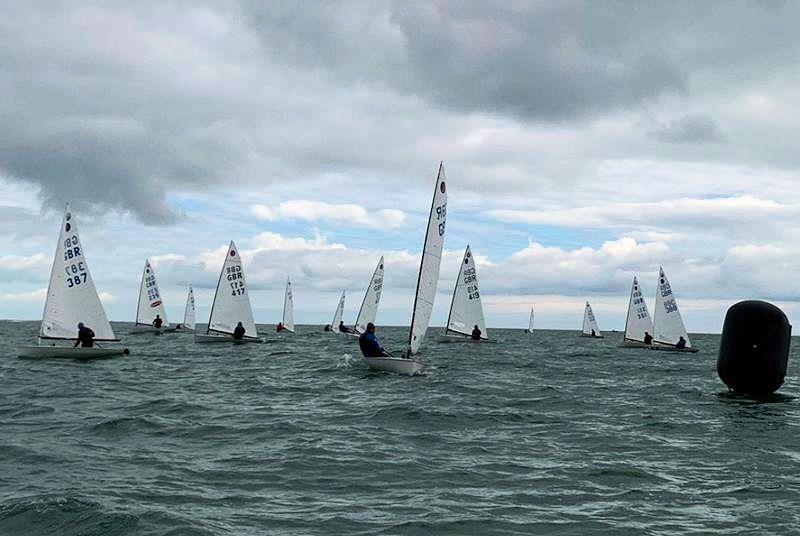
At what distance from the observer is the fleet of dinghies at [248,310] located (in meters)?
26.7

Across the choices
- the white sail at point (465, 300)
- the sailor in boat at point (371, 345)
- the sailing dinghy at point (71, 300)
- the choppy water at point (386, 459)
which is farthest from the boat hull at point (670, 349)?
the sailing dinghy at point (71, 300)

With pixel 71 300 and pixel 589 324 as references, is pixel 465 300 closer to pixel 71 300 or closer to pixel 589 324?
pixel 71 300

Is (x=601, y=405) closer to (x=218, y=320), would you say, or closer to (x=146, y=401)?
(x=146, y=401)

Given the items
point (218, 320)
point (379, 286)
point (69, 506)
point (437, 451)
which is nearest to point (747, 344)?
point (437, 451)

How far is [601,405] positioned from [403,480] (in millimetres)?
10161

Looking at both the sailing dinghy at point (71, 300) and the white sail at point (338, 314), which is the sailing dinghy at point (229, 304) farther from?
the white sail at point (338, 314)

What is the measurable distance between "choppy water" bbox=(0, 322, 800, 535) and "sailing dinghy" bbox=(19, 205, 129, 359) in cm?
880

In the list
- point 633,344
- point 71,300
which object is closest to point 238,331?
point 71,300

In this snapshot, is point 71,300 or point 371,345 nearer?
point 371,345

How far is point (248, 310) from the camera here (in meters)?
45.3

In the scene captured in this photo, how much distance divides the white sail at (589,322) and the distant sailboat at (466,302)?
44.7 m

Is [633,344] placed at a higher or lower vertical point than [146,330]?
higher

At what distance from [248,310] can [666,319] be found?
28.1 meters

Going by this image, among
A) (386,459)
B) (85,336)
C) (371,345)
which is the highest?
(371,345)
